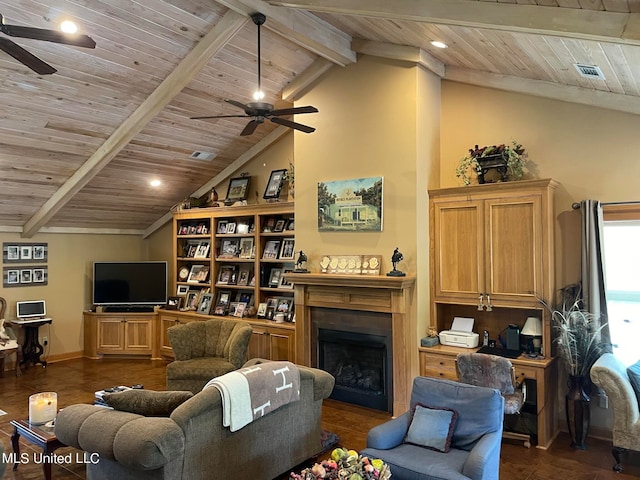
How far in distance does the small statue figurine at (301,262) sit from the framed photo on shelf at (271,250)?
988mm

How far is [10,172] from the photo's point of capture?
233 inches

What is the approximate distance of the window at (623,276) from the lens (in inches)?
177

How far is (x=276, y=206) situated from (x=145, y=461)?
4297 millimetres

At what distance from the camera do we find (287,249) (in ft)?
22.2

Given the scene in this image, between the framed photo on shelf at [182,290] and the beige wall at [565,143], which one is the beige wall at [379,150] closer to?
the beige wall at [565,143]

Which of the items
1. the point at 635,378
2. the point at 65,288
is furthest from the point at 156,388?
the point at 635,378

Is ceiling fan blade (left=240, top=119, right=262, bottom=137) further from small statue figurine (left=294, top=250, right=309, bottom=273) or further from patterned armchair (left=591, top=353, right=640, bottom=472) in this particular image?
patterned armchair (left=591, top=353, right=640, bottom=472)

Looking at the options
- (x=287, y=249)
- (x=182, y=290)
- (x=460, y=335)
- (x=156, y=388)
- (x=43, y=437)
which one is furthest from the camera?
(x=182, y=290)

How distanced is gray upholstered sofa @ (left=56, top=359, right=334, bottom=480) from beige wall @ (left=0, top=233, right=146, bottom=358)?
516cm

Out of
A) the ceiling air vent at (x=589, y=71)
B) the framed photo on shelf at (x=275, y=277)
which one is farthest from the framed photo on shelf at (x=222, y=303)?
the ceiling air vent at (x=589, y=71)

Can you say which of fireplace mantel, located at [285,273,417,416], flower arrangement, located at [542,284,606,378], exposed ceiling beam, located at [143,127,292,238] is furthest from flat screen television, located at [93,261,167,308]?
flower arrangement, located at [542,284,606,378]

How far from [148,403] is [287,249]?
381cm

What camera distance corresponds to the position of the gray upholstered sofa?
2.80 metres

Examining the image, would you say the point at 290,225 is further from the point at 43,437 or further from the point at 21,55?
the point at 21,55
